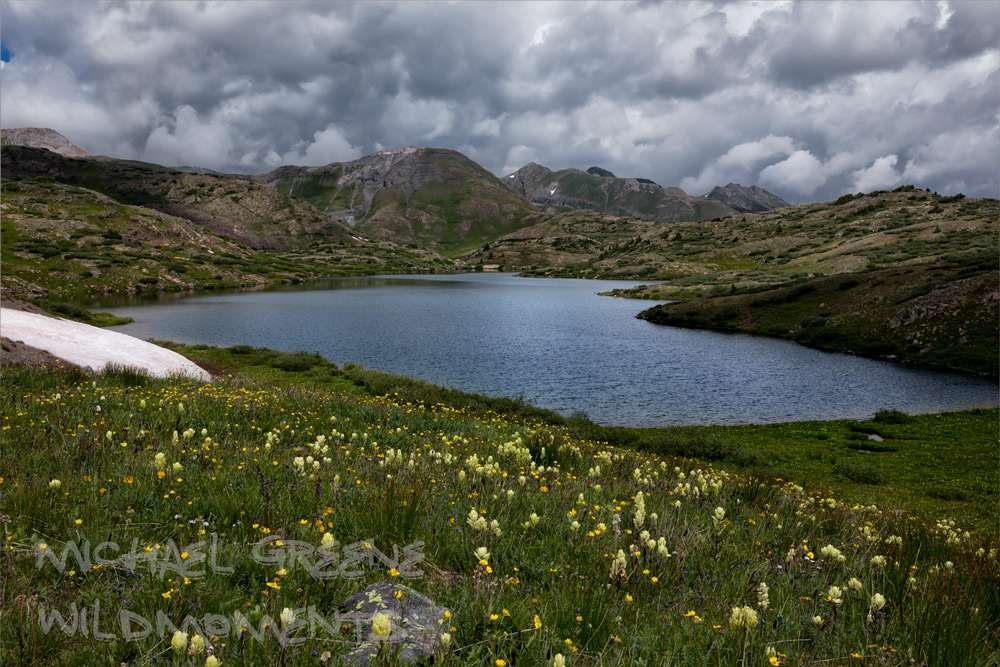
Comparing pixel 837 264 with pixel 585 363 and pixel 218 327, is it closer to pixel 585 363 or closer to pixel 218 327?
pixel 585 363

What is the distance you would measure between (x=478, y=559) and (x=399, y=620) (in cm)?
135

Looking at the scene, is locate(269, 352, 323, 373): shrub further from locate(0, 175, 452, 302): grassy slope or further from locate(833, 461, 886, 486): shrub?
locate(0, 175, 452, 302): grassy slope

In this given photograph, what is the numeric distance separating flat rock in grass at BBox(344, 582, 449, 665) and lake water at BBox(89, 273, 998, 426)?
26999mm

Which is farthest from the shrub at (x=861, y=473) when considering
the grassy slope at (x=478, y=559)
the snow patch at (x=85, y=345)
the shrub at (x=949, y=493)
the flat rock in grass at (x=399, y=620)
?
the snow patch at (x=85, y=345)

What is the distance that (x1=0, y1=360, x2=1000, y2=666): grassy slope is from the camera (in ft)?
11.8

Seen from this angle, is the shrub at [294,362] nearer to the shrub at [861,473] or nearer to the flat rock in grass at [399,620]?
the shrub at [861,473]

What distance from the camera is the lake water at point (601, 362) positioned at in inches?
1346

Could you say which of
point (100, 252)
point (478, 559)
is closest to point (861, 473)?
point (478, 559)

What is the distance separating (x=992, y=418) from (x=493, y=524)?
3890cm

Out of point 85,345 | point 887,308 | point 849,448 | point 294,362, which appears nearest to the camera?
point 85,345

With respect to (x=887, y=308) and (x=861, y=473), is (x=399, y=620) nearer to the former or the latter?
(x=861, y=473)

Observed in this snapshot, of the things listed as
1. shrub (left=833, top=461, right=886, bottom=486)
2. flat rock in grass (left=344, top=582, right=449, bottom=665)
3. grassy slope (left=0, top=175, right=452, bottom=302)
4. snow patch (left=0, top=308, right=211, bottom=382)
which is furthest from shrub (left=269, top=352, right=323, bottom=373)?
grassy slope (left=0, top=175, right=452, bottom=302)

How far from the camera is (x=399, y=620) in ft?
11.5

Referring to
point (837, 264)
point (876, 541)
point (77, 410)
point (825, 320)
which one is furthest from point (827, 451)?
point (837, 264)
